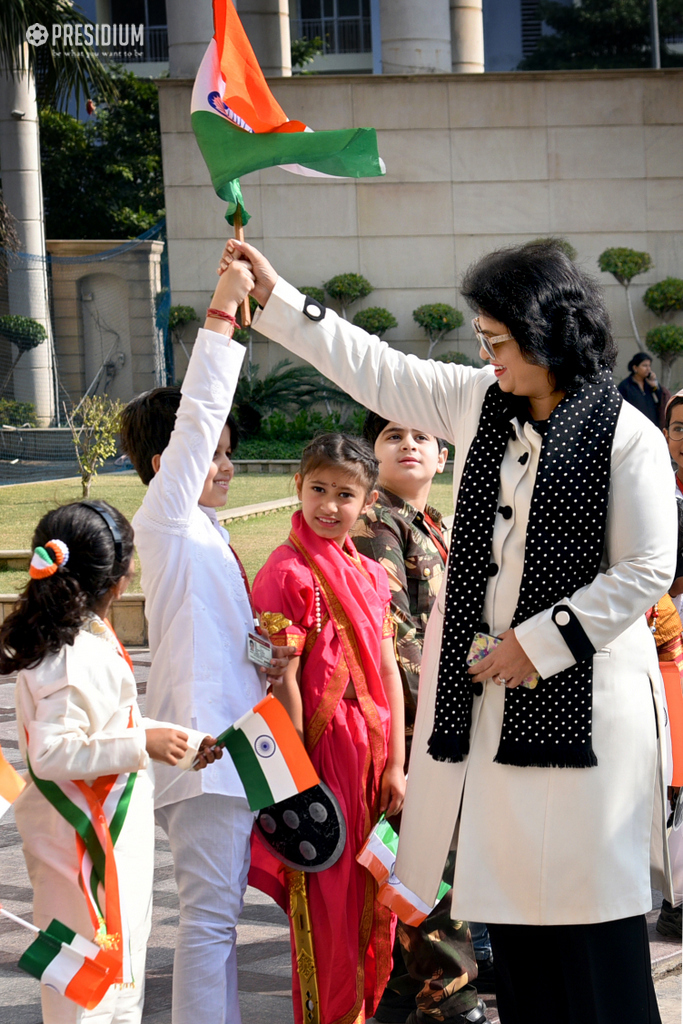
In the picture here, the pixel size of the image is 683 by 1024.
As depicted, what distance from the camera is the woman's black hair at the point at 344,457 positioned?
298cm

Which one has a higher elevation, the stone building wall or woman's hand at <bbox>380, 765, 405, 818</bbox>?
the stone building wall

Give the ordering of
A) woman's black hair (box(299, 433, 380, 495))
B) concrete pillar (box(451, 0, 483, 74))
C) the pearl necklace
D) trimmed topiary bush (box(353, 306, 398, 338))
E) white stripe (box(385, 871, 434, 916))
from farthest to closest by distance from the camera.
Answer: concrete pillar (box(451, 0, 483, 74))
trimmed topiary bush (box(353, 306, 398, 338))
woman's black hair (box(299, 433, 380, 495))
the pearl necklace
white stripe (box(385, 871, 434, 916))

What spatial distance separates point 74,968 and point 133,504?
9764mm

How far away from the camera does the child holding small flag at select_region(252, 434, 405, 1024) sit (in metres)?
2.77

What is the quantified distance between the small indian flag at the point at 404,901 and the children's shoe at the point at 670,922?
1097 mm

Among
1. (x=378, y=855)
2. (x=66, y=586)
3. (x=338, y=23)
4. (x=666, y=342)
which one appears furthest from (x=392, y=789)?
(x=338, y=23)

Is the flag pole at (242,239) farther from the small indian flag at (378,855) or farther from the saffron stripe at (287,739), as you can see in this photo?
the small indian flag at (378,855)

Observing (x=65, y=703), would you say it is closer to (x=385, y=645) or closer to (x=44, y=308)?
(x=385, y=645)

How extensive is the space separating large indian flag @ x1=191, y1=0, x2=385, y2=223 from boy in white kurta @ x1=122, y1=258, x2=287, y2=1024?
1.18 ft

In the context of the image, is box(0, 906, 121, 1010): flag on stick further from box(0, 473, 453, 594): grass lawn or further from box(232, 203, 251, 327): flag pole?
box(0, 473, 453, 594): grass lawn

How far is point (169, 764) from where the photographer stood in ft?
7.95

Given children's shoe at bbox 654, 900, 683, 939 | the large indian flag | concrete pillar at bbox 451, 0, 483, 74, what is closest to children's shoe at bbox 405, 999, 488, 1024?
children's shoe at bbox 654, 900, 683, 939

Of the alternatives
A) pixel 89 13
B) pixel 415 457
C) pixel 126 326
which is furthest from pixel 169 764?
pixel 89 13

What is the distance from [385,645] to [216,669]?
55 centimetres
